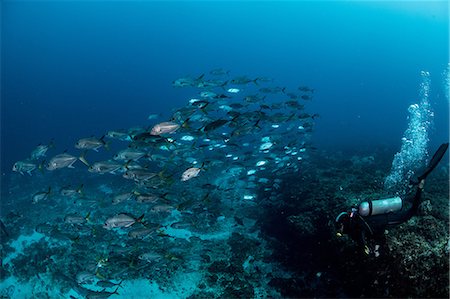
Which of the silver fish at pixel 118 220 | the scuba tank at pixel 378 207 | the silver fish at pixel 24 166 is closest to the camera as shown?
the scuba tank at pixel 378 207

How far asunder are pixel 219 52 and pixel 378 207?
154 m

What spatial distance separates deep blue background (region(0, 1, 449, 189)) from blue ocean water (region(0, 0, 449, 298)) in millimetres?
505

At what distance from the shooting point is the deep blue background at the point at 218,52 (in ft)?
268

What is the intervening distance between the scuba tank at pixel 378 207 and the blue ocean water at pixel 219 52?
5713 cm

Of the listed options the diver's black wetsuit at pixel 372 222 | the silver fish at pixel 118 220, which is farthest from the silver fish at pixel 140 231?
the diver's black wetsuit at pixel 372 222

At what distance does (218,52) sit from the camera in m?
151

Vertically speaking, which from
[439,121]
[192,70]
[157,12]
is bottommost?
[192,70]

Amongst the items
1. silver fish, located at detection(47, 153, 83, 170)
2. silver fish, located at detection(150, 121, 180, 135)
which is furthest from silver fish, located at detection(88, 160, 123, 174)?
silver fish, located at detection(150, 121, 180, 135)

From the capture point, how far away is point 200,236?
12078mm

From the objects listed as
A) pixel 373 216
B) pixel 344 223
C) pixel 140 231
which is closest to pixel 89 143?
pixel 140 231

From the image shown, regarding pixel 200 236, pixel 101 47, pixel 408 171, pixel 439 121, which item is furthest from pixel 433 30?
pixel 200 236

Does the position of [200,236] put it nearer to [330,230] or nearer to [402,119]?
[330,230]

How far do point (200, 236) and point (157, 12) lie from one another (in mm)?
160597

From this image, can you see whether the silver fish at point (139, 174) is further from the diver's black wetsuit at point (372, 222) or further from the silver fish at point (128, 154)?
the diver's black wetsuit at point (372, 222)
